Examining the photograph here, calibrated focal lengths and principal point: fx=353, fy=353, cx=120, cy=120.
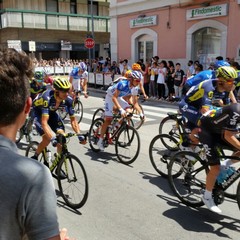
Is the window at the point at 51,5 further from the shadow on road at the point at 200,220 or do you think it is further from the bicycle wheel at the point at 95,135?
the shadow on road at the point at 200,220

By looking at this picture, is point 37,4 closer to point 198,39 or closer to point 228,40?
point 198,39

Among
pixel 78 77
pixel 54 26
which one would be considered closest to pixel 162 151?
pixel 78 77

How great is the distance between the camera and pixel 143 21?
21.5 meters

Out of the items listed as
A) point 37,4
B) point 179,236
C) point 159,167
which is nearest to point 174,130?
point 159,167

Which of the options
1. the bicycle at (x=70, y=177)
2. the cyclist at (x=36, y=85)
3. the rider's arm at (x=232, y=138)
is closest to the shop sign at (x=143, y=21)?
the cyclist at (x=36, y=85)

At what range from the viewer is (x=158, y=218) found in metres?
4.53

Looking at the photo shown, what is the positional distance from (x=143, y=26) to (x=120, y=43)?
9.27 feet

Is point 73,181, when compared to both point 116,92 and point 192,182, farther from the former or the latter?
point 116,92

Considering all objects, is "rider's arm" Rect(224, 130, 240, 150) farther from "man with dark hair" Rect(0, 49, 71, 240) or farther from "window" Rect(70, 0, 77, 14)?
"window" Rect(70, 0, 77, 14)

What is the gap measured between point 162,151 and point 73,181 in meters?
1.98

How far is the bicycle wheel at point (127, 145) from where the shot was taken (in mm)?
6944

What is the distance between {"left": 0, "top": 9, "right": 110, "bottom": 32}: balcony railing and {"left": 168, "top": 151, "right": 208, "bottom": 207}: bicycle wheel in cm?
3231

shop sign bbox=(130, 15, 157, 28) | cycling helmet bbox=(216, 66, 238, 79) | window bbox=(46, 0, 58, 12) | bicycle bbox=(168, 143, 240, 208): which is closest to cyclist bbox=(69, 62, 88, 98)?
bicycle bbox=(168, 143, 240, 208)

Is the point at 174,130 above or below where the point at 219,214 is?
above
